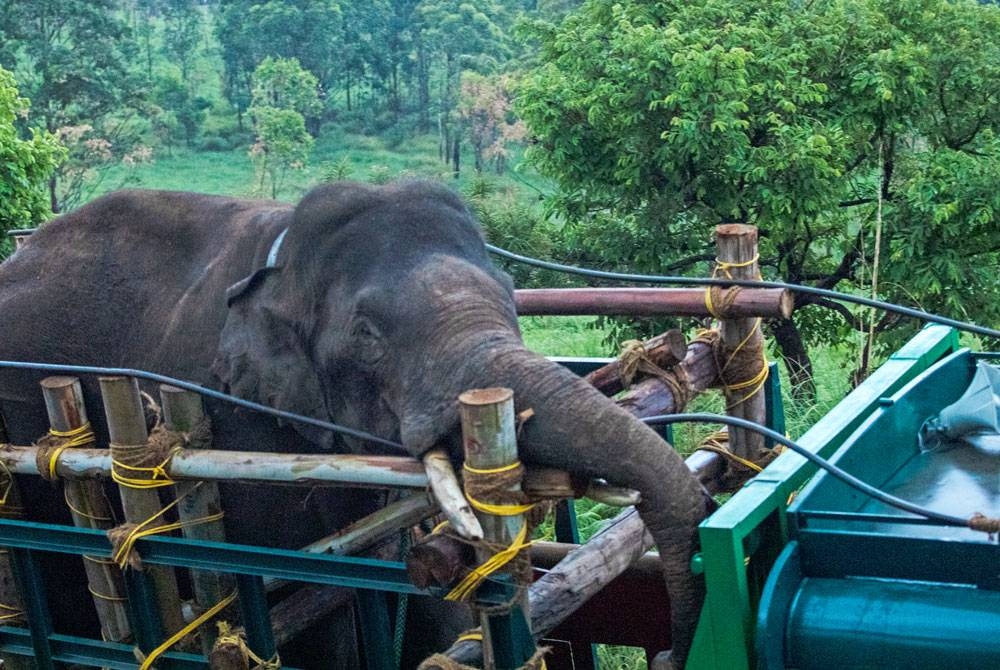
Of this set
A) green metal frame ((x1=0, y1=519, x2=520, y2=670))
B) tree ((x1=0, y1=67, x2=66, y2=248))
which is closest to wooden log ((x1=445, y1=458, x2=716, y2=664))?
green metal frame ((x1=0, y1=519, x2=520, y2=670))

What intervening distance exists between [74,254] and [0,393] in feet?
1.75

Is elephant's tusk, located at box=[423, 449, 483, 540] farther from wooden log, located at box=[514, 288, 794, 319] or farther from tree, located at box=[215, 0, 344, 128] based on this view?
tree, located at box=[215, 0, 344, 128]

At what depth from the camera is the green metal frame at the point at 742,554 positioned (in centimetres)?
235

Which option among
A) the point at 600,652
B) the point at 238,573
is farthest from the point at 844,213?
the point at 238,573

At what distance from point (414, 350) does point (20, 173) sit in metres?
6.14

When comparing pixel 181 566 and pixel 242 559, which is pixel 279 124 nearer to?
pixel 181 566

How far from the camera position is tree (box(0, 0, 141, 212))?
2602cm

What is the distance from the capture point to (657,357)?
3.78 m

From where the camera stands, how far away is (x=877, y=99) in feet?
29.5

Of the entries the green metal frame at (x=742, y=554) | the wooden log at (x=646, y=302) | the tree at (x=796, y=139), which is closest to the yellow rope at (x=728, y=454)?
the wooden log at (x=646, y=302)

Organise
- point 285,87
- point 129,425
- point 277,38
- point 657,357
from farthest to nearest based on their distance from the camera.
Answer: point 277,38 < point 285,87 < point 657,357 < point 129,425

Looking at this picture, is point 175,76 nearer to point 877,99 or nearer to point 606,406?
point 877,99

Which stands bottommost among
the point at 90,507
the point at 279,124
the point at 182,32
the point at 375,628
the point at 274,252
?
the point at 279,124

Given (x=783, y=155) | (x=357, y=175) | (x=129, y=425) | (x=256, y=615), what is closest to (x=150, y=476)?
(x=129, y=425)
